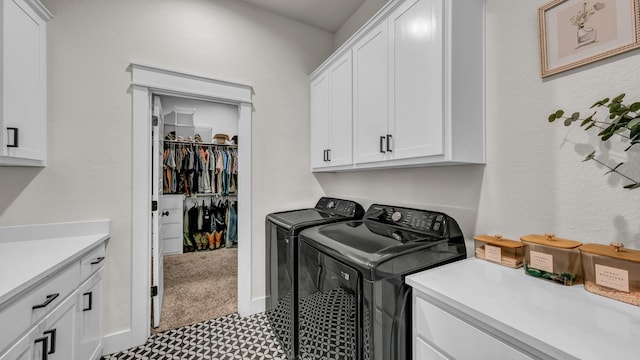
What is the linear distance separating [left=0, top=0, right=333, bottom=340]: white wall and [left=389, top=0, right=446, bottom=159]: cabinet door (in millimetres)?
1379

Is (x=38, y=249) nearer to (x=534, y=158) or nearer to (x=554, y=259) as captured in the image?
(x=554, y=259)

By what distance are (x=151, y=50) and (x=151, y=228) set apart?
1.43m

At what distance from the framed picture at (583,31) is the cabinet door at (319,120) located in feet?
4.88

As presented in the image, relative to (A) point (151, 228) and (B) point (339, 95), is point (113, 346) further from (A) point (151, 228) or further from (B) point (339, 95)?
(B) point (339, 95)

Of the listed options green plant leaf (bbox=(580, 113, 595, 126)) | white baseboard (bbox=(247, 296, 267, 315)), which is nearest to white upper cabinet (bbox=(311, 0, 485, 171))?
green plant leaf (bbox=(580, 113, 595, 126))

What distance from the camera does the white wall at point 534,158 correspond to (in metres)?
0.94

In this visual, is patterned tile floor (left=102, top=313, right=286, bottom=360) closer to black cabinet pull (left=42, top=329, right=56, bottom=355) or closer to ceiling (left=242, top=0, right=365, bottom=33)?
black cabinet pull (left=42, top=329, right=56, bottom=355)

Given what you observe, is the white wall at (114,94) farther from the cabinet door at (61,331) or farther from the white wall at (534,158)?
the white wall at (534,158)

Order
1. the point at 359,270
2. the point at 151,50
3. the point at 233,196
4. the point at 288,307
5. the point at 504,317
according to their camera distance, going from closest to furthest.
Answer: the point at 504,317, the point at 359,270, the point at 288,307, the point at 151,50, the point at 233,196

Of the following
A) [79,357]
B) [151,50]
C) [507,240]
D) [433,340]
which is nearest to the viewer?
[433,340]

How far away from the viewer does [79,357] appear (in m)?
1.43

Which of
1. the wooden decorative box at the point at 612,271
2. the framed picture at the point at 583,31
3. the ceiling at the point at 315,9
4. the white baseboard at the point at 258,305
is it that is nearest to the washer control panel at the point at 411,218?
the wooden decorative box at the point at 612,271

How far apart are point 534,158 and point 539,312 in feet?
2.39

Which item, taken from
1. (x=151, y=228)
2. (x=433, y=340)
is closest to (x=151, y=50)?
(x=151, y=228)
